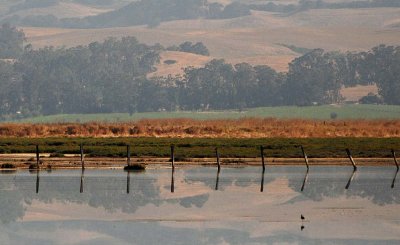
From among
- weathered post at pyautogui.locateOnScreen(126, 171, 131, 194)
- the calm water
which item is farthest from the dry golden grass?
weathered post at pyautogui.locateOnScreen(126, 171, 131, 194)

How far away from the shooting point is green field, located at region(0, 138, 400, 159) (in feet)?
278

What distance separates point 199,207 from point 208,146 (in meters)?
35.8

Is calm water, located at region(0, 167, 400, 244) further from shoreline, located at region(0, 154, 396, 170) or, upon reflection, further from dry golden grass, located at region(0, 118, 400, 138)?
dry golden grass, located at region(0, 118, 400, 138)

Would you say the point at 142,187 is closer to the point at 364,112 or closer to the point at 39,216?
the point at 39,216

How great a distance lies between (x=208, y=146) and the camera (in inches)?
3516

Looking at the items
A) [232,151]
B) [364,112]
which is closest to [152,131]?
[232,151]

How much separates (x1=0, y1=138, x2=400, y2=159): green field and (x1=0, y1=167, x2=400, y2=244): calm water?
11.5m

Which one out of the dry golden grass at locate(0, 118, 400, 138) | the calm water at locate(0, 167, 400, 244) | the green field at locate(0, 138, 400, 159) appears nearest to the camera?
the calm water at locate(0, 167, 400, 244)

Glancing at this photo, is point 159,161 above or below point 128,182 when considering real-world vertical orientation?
below

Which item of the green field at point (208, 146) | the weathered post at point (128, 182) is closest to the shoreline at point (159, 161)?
the green field at point (208, 146)

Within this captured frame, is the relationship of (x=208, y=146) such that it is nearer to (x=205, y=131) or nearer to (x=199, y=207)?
(x=205, y=131)

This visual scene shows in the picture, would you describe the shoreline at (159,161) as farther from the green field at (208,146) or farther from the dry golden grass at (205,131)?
the dry golden grass at (205,131)

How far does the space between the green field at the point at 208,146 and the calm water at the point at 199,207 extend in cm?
1149

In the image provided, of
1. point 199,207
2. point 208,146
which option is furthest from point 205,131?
point 199,207
